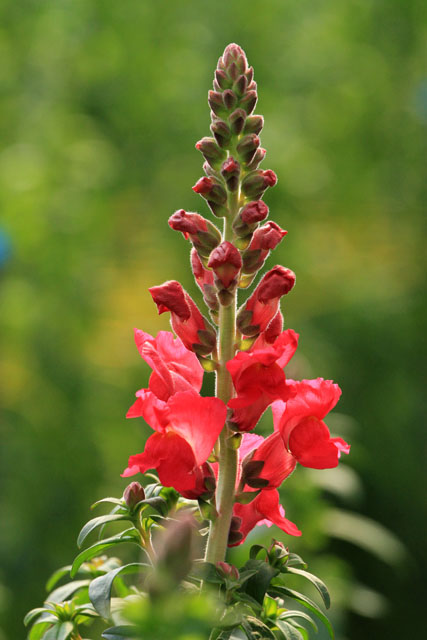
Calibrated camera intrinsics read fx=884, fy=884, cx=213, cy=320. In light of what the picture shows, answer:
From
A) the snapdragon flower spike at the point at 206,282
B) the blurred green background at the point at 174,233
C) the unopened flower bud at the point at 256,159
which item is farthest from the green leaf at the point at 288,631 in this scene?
the blurred green background at the point at 174,233

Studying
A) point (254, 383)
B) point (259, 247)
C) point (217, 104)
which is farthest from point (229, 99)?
point (254, 383)

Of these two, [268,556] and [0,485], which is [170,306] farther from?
[0,485]

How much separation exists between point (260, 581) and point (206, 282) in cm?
23

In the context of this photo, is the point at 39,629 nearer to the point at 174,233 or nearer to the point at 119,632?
the point at 119,632

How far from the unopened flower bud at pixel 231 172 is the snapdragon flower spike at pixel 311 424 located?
155 millimetres

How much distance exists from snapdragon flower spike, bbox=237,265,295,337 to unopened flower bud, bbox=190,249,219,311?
0.08 ft

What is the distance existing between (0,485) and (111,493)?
0.32m

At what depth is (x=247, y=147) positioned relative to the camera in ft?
2.18

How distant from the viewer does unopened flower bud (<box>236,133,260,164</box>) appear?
66 cm

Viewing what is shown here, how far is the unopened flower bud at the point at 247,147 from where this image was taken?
2.17ft

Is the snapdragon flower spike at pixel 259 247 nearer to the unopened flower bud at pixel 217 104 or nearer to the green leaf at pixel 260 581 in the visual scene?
the unopened flower bud at pixel 217 104

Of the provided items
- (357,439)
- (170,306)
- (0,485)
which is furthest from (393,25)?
(170,306)

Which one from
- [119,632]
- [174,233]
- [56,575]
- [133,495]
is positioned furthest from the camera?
[174,233]

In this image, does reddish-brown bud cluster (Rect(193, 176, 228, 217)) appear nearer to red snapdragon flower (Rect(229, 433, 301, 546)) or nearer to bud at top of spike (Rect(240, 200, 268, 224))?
bud at top of spike (Rect(240, 200, 268, 224))
